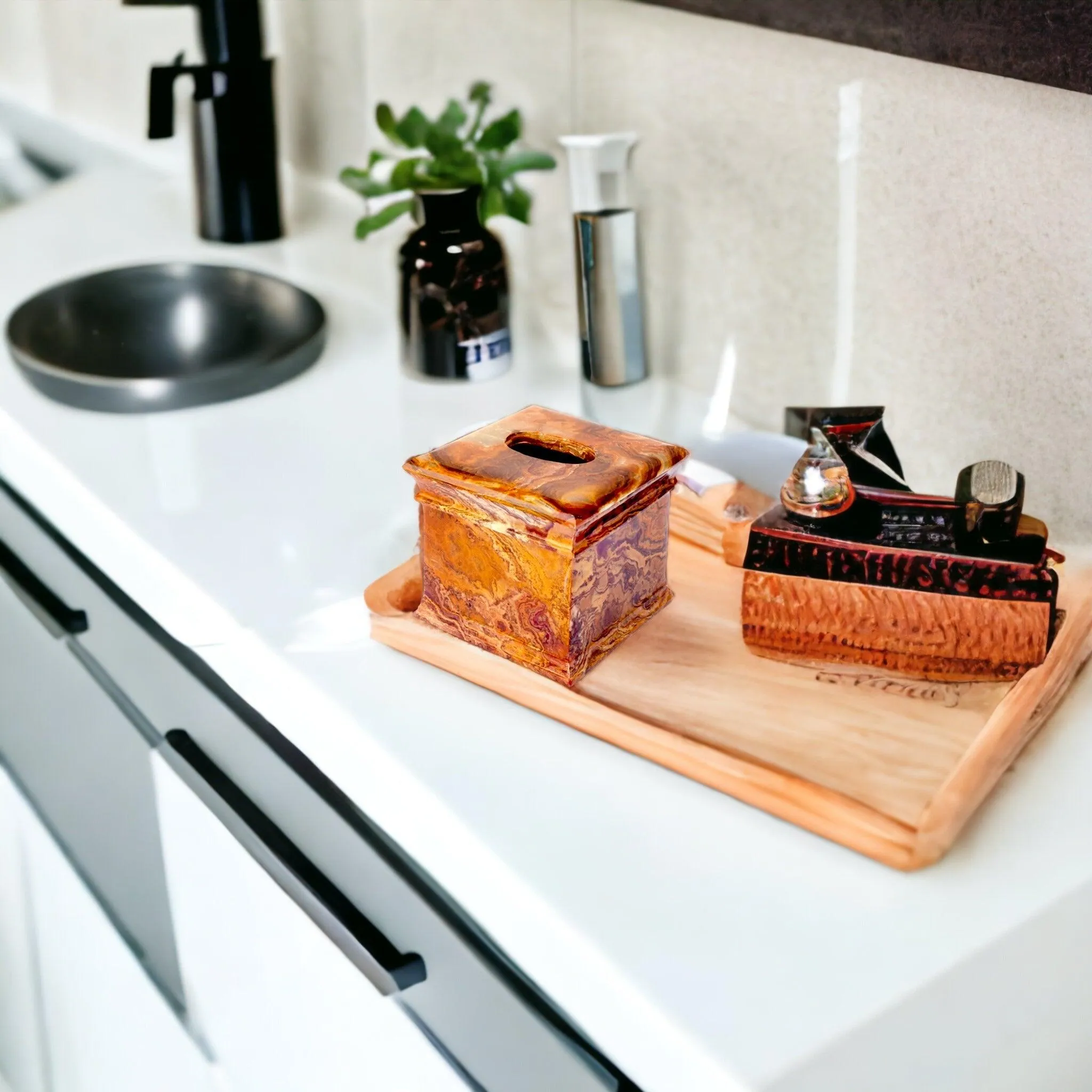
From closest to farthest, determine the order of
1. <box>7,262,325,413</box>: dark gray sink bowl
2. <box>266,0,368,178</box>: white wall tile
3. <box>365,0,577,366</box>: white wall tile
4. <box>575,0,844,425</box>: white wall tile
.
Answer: <box>575,0,844,425</box>: white wall tile → <box>7,262,325,413</box>: dark gray sink bowl → <box>365,0,577,366</box>: white wall tile → <box>266,0,368,178</box>: white wall tile

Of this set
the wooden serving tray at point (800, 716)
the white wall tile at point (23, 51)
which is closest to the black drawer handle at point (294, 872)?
the wooden serving tray at point (800, 716)

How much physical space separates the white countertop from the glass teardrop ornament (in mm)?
164

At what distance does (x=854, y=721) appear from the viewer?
2.18ft

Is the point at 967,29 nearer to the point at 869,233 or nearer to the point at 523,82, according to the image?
the point at 869,233

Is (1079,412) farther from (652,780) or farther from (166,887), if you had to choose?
(166,887)

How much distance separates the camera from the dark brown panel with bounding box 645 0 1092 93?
720 millimetres

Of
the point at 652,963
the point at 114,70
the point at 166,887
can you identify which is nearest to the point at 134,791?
the point at 166,887

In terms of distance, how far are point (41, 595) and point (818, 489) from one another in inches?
27.2

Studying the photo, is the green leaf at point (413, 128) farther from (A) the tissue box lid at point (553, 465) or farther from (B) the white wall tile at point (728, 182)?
(A) the tissue box lid at point (553, 465)

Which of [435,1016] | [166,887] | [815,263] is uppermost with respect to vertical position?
[815,263]

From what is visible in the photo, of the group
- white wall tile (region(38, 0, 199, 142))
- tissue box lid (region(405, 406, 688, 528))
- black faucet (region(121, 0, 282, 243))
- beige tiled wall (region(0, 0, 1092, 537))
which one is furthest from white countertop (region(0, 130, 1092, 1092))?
white wall tile (region(38, 0, 199, 142))

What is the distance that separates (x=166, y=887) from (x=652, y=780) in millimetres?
500

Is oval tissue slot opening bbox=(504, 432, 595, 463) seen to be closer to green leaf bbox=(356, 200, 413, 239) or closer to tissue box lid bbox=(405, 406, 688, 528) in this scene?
tissue box lid bbox=(405, 406, 688, 528)

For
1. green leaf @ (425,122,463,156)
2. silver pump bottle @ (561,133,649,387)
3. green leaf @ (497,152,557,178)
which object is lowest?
silver pump bottle @ (561,133,649,387)
